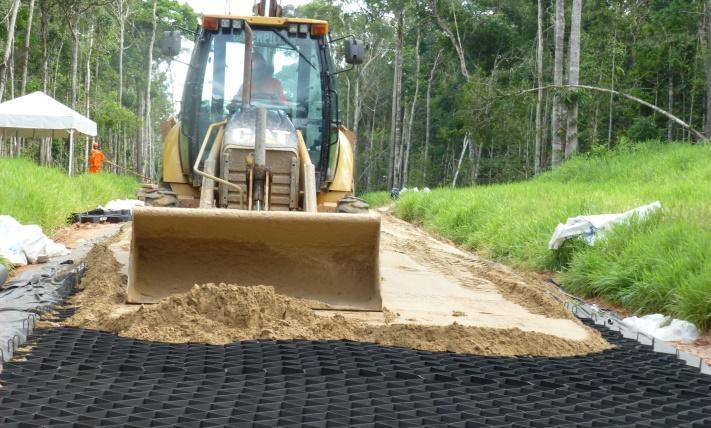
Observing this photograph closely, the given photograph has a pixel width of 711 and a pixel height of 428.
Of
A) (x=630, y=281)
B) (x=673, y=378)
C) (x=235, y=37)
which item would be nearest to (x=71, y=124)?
(x=235, y=37)

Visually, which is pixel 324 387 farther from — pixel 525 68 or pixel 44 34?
pixel 525 68

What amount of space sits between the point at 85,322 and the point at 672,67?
1126 inches

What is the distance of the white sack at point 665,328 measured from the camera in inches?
247

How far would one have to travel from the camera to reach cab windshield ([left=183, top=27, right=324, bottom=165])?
27.6ft

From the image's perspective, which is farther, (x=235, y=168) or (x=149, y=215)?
(x=235, y=168)

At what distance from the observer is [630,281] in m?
7.69

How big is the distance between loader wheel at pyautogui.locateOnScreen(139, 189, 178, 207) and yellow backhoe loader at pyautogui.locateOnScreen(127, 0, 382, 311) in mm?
56

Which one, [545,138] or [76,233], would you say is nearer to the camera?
[76,233]

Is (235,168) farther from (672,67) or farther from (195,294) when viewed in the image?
(672,67)

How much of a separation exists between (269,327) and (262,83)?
350 cm

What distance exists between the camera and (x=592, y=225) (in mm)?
9273

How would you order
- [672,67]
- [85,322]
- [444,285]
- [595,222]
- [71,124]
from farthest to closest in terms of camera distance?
[672,67], [71,124], [595,222], [444,285], [85,322]

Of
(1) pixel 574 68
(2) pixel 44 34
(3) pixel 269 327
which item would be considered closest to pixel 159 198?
(3) pixel 269 327

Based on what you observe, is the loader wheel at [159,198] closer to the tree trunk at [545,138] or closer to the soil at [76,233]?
the soil at [76,233]
